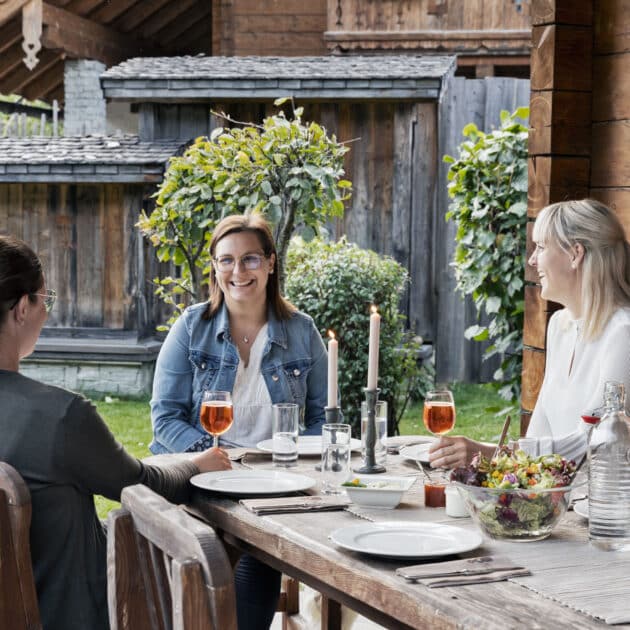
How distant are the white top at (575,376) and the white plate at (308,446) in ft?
1.83

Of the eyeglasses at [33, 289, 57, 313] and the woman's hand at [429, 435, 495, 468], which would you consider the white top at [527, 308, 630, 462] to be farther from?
the eyeglasses at [33, 289, 57, 313]

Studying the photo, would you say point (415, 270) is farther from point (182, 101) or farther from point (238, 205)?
point (238, 205)

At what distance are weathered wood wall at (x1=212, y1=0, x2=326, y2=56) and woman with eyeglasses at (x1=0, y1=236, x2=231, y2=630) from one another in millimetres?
10555

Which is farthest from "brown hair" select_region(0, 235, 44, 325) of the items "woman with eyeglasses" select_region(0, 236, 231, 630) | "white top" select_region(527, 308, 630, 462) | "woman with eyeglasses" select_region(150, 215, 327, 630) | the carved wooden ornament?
the carved wooden ornament

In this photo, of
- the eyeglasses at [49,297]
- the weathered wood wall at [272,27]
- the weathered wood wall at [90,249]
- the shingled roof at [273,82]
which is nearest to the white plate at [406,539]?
the eyeglasses at [49,297]

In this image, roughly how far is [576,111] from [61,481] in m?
2.87

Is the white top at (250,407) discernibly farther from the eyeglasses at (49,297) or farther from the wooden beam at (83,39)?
the wooden beam at (83,39)

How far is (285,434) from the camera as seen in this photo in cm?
314

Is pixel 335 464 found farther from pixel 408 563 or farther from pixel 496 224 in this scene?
pixel 496 224

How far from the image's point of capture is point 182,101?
32.2ft

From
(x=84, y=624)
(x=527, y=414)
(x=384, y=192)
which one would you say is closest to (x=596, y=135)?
(x=527, y=414)

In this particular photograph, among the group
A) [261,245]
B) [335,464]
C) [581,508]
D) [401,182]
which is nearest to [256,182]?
[261,245]

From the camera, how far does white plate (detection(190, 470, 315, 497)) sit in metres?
2.80

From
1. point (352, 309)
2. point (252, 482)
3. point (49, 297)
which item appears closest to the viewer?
point (49, 297)
